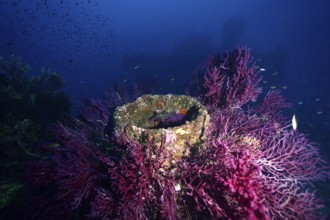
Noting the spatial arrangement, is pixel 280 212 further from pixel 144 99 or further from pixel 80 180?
pixel 144 99

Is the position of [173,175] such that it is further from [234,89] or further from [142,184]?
[234,89]

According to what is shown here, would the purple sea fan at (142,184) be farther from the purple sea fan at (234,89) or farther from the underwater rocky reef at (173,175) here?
the purple sea fan at (234,89)

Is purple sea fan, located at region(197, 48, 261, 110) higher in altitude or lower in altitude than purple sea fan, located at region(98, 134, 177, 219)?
higher

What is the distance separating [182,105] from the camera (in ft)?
15.6

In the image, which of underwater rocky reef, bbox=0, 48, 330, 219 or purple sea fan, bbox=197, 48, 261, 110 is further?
purple sea fan, bbox=197, 48, 261, 110

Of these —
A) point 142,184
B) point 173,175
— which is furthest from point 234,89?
point 142,184

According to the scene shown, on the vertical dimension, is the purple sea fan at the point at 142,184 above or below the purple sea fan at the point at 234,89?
below

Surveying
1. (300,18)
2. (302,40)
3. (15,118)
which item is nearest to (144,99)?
(15,118)

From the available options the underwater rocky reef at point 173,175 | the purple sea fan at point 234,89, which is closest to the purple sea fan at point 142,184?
the underwater rocky reef at point 173,175

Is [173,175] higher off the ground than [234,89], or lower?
lower

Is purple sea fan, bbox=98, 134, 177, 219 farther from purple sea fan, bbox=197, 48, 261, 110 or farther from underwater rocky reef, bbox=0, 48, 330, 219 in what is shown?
purple sea fan, bbox=197, 48, 261, 110

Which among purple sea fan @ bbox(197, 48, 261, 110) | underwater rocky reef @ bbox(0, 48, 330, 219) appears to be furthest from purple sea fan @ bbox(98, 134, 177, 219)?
purple sea fan @ bbox(197, 48, 261, 110)

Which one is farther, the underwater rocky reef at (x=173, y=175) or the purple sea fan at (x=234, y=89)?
the purple sea fan at (x=234, y=89)

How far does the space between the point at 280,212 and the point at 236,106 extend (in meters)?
2.76
